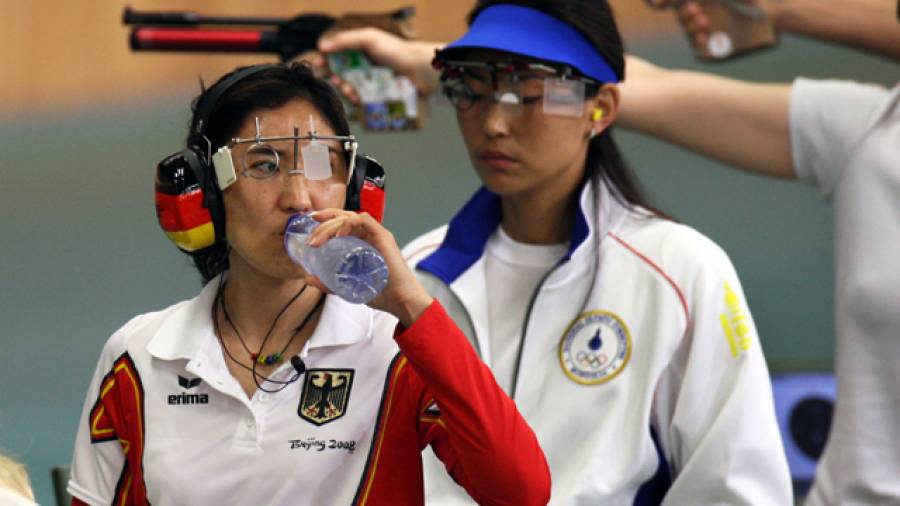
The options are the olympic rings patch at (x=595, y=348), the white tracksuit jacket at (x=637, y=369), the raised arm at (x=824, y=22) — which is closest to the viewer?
the white tracksuit jacket at (x=637, y=369)

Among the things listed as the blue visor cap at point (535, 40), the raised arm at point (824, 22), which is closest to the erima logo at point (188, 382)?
the blue visor cap at point (535, 40)

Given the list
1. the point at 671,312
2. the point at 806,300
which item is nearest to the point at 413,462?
the point at 671,312

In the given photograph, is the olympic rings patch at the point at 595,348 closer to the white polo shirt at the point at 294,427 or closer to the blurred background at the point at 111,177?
the white polo shirt at the point at 294,427

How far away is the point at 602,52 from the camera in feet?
9.29

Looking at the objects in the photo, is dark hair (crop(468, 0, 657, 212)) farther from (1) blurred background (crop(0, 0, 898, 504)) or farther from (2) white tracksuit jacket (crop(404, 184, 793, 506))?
(1) blurred background (crop(0, 0, 898, 504))

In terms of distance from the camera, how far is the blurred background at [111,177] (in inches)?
149

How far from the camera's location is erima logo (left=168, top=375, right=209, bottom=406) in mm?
1964

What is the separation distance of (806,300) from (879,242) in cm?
168

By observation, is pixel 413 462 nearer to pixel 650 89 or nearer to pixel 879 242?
pixel 879 242

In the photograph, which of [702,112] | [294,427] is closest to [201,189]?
[294,427]

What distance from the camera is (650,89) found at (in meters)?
3.94

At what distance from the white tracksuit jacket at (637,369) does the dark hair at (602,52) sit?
6cm

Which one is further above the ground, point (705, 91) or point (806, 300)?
point (705, 91)

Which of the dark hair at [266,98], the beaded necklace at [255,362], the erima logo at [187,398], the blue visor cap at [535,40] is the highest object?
the dark hair at [266,98]
